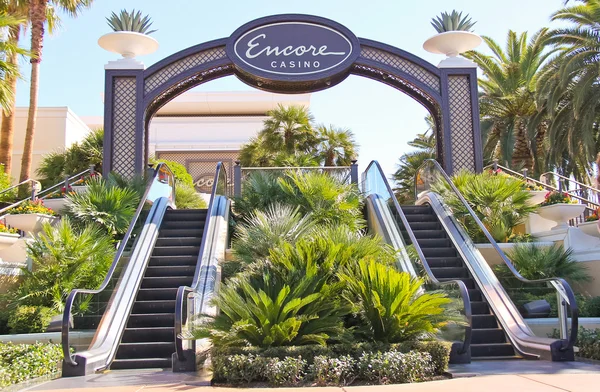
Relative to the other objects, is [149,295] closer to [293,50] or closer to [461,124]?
[293,50]

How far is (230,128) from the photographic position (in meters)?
36.0

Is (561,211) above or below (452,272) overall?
above

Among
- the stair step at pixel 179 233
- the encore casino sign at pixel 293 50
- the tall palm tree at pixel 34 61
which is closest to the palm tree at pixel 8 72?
the tall palm tree at pixel 34 61

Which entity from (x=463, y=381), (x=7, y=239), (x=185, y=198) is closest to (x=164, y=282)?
(x=7, y=239)

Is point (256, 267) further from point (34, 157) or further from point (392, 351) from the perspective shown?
point (34, 157)

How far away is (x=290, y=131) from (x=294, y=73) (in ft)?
23.5

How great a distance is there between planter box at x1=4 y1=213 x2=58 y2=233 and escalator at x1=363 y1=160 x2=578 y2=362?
7.25 metres

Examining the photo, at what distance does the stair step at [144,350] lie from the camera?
9.26 m

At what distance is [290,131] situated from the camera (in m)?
24.8

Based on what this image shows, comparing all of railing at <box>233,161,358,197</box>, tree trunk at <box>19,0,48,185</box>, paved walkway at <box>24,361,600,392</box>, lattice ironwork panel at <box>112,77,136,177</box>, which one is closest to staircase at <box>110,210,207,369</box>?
paved walkway at <box>24,361,600,392</box>

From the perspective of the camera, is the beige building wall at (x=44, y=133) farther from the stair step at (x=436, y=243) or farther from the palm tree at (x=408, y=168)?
the stair step at (x=436, y=243)

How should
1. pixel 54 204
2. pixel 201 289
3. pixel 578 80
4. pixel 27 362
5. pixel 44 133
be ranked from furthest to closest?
pixel 44 133 < pixel 578 80 < pixel 54 204 < pixel 201 289 < pixel 27 362

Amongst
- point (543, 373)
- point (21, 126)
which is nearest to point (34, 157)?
point (21, 126)

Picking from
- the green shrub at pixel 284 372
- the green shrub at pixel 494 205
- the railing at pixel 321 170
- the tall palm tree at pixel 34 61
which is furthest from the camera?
the tall palm tree at pixel 34 61
